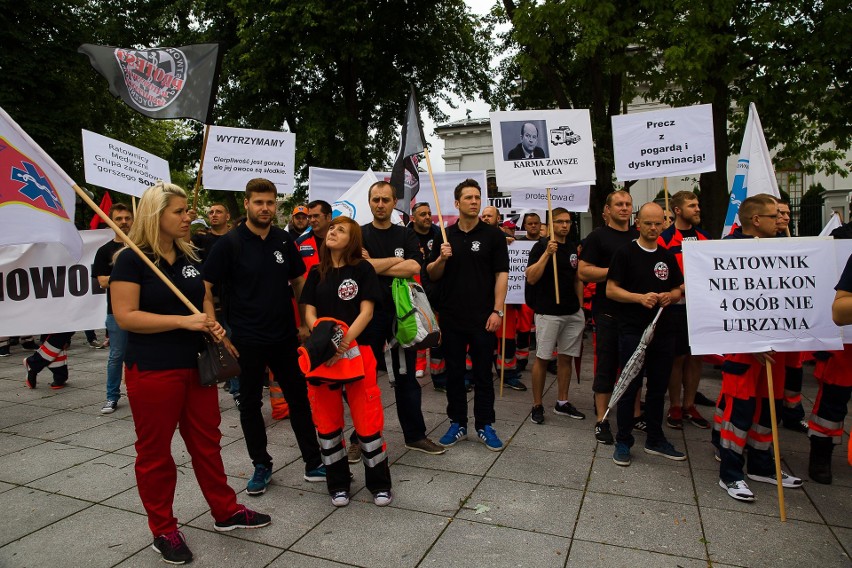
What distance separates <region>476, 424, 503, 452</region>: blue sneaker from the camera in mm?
4734

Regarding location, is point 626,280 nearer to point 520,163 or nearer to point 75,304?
point 520,163

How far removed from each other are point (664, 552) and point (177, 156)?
2422 centimetres

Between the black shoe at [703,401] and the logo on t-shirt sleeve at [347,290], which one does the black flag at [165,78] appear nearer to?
the logo on t-shirt sleeve at [347,290]

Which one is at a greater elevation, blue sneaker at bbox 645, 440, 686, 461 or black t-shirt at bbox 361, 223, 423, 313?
black t-shirt at bbox 361, 223, 423, 313

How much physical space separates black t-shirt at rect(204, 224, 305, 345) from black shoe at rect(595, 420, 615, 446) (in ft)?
8.94

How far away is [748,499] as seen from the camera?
147 inches

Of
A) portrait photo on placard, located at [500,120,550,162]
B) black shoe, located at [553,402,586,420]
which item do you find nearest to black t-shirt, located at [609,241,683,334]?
black shoe, located at [553,402,586,420]

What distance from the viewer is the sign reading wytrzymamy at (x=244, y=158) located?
757 cm

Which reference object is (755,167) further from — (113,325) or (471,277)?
(113,325)

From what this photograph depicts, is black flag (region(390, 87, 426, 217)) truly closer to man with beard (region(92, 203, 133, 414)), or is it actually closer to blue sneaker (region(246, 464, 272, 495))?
man with beard (region(92, 203, 133, 414))

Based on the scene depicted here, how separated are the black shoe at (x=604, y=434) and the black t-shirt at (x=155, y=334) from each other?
3.30 m

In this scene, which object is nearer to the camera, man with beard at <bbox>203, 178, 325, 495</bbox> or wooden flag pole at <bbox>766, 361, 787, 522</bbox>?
wooden flag pole at <bbox>766, 361, 787, 522</bbox>

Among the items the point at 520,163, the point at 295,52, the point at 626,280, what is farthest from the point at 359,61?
the point at 626,280

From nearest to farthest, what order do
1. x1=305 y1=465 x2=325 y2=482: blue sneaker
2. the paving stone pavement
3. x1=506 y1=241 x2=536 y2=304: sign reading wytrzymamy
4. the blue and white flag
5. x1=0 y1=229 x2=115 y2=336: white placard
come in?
the paving stone pavement < x1=305 y1=465 x2=325 y2=482: blue sneaker < x1=0 y1=229 x2=115 y2=336: white placard < the blue and white flag < x1=506 y1=241 x2=536 y2=304: sign reading wytrzymamy
